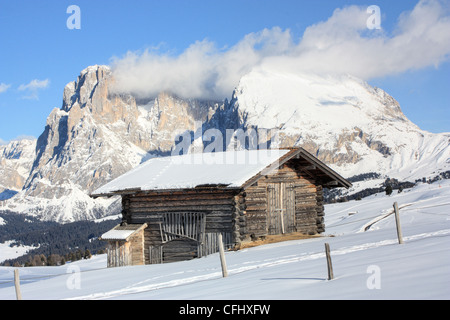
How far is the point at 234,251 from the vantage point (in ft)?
64.5

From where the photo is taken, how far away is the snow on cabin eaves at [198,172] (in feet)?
66.3

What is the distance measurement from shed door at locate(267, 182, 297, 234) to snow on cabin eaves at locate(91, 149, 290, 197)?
1636 mm

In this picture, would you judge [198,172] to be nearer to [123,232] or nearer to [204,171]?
[204,171]

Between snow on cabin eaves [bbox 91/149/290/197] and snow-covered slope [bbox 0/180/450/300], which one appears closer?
snow-covered slope [bbox 0/180/450/300]

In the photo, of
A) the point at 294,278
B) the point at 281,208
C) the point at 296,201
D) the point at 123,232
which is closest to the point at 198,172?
the point at 281,208

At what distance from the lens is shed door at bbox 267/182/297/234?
2162 centimetres

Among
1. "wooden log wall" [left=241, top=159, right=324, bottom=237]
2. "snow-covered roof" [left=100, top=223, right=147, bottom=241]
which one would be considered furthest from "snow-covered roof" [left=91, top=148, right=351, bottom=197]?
"snow-covered roof" [left=100, top=223, right=147, bottom=241]

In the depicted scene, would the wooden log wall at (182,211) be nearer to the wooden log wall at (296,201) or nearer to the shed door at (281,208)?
the wooden log wall at (296,201)

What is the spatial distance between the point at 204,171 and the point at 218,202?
193cm

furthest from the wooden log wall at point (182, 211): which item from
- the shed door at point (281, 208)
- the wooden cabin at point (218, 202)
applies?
the shed door at point (281, 208)

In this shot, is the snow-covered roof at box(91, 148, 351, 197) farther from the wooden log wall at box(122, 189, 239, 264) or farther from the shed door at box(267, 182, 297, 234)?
the shed door at box(267, 182, 297, 234)
